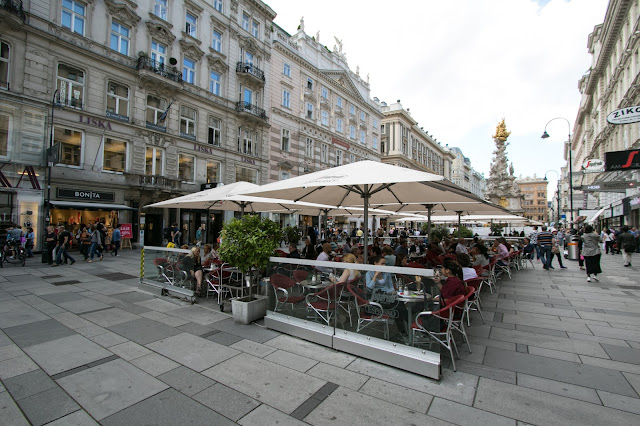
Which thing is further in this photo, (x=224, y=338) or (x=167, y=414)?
(x=224, y=338)

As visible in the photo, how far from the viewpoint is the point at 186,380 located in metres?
3.65

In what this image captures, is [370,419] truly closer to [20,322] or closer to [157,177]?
[20,322]

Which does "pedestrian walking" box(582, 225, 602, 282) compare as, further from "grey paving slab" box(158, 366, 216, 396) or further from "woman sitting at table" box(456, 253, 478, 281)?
"grey paving slab" box(158, 366, 216, 396)

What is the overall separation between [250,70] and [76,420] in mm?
29120

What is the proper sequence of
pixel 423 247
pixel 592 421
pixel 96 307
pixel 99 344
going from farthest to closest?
pixel 423 247, pixel 96 307, pixel 99 344, pixel 592 421

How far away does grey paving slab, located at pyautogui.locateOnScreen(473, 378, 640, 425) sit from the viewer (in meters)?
2.92

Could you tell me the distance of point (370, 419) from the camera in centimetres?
295

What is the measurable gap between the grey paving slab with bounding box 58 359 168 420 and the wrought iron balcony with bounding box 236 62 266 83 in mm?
27518

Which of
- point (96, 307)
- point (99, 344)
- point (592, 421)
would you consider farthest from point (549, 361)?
point (96, 307)

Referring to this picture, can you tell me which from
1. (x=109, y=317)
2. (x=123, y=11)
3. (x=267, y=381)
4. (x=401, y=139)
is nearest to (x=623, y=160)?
(x=267, y=381)

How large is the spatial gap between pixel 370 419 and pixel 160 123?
23.4 metres

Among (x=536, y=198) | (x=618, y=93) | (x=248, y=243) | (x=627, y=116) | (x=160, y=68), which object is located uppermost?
(x=536, y=198)

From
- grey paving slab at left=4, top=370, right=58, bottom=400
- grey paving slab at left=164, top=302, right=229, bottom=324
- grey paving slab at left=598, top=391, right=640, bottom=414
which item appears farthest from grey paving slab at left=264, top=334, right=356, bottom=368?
grey paving slab at left=598, top=391, right=640, bottom=414

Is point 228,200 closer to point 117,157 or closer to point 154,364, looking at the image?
point 154,364
